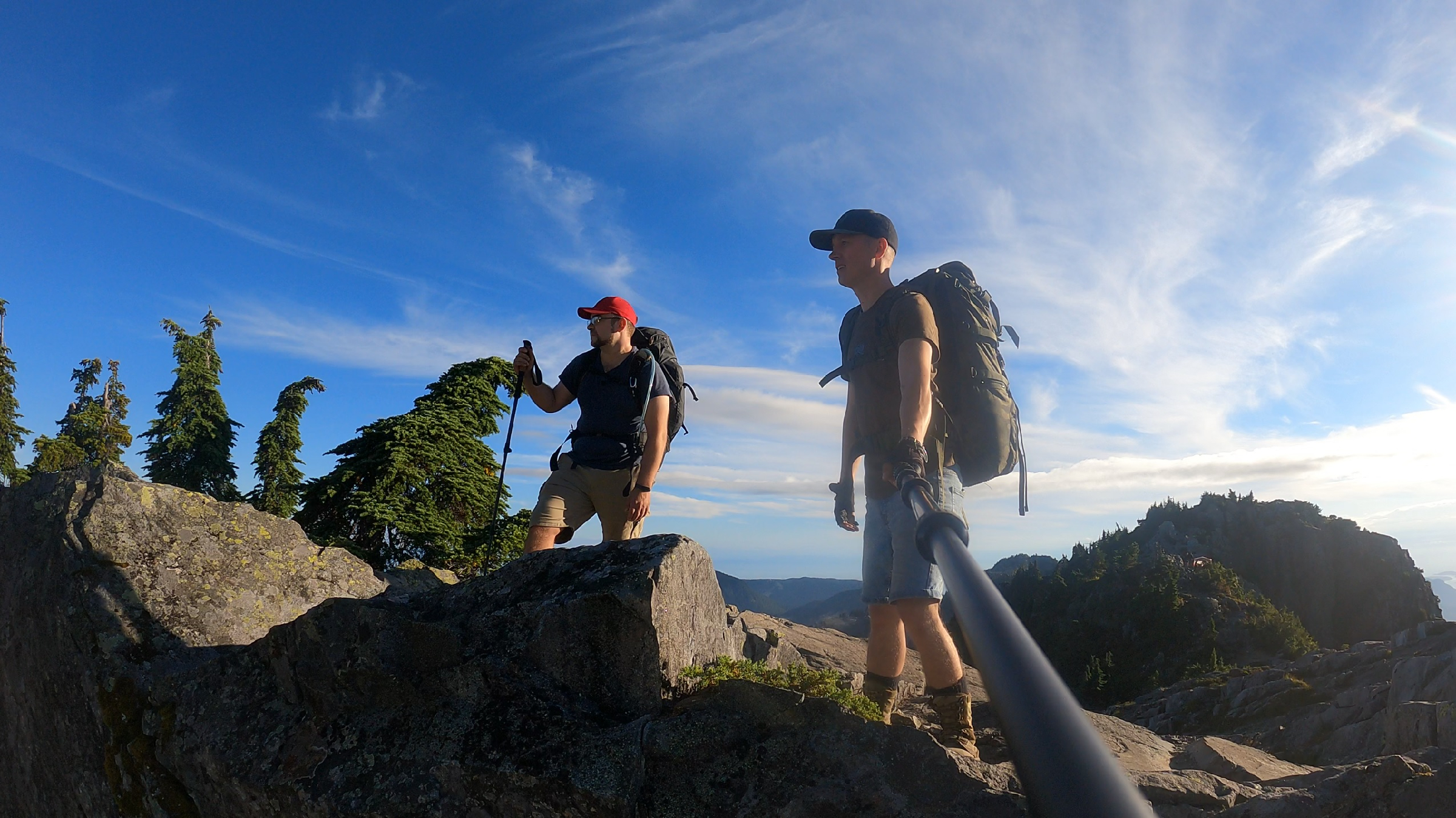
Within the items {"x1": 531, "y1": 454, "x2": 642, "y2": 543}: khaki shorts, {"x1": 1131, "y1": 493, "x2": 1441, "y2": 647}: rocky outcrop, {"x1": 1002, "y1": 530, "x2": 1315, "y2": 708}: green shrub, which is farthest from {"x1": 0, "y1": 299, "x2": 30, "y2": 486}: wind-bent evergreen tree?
{"x1": 1131, "y1": 493, "x2": 1441, "y2": 647}: rocky outcrop

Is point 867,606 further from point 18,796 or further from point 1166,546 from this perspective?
point 1166,546

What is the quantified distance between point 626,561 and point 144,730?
301 cm

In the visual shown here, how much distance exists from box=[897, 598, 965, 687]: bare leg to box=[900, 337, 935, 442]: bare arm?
92cm

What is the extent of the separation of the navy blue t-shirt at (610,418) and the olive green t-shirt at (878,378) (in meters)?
2.17

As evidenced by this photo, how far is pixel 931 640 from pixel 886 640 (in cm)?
45

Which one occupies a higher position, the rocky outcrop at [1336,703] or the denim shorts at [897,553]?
the denim shorts at [897,553]

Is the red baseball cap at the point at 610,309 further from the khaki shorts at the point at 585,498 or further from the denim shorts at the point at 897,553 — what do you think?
the denim shorts at the point at 897,553

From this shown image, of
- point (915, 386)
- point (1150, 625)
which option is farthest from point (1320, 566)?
point (915, 386)

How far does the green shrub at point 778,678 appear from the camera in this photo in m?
4.10

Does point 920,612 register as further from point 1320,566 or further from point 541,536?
point 1320,566

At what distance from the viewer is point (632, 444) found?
630 cm

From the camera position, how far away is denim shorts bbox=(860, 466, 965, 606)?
4082mm

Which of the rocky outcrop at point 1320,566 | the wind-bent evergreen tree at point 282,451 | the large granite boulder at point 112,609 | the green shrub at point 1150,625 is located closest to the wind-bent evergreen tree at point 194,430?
the wind-bent evergreen tree at point 282,451

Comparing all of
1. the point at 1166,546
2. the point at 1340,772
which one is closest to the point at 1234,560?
the point at 1166,546
